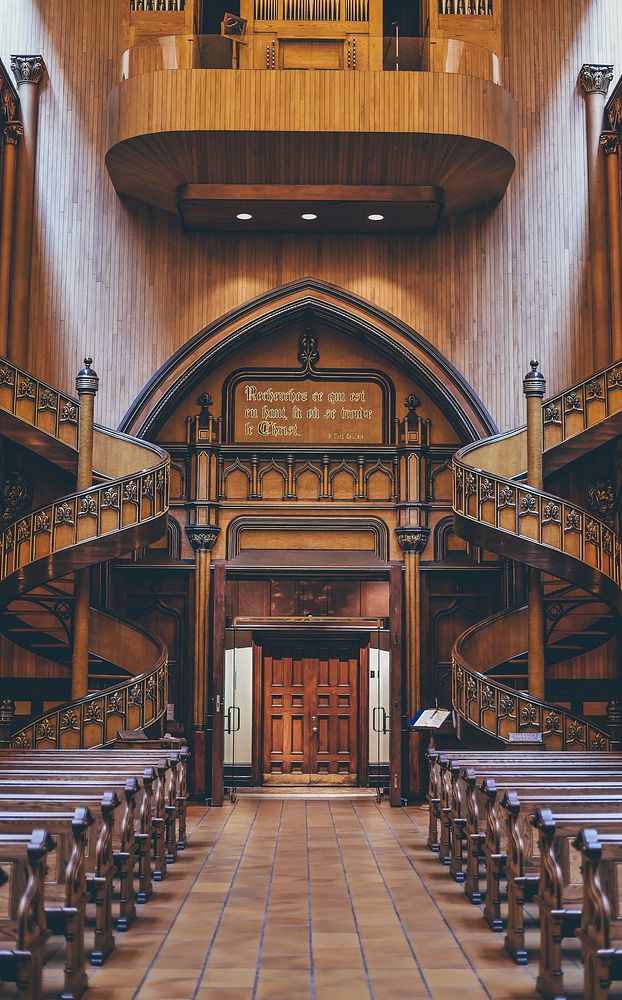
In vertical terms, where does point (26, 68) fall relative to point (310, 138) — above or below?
above

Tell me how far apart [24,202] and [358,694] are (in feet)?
28.0

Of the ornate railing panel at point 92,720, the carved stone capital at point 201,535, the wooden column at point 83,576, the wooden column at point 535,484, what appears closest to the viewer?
the ornate railing panel at point 92,720

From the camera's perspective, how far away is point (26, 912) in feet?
15.6

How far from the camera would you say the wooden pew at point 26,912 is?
4.76m

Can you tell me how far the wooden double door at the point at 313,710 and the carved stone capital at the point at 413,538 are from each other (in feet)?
6.98

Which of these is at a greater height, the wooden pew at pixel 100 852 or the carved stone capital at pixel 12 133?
the carved stone capital at pixel 12 133

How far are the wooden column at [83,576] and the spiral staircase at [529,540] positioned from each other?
14.8 ft

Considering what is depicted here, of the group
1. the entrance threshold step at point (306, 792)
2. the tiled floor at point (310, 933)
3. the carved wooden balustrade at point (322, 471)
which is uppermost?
the carved wooden balustrade at point (322, 471)

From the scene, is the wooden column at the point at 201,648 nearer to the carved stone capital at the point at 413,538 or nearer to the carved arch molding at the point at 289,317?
the carved arch molding at the point at 289,317

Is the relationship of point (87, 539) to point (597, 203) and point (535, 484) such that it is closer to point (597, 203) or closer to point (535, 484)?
point (535, 484)

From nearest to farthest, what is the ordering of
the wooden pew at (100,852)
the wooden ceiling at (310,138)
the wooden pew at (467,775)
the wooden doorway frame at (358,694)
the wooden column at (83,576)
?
the wooden pew at (100,852), the wooden pew at (467,775), the wooden column at (83,576), the wooden ceiling at (310,138), the wooden doorway frame at (358,694)

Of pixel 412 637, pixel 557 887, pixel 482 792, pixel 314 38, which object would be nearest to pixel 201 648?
pixel 412 637

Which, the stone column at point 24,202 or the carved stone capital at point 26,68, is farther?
the carved stone capital at point 26,68

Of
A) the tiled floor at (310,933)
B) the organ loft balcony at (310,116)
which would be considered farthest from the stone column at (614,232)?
the tiled floor at (310,933)
